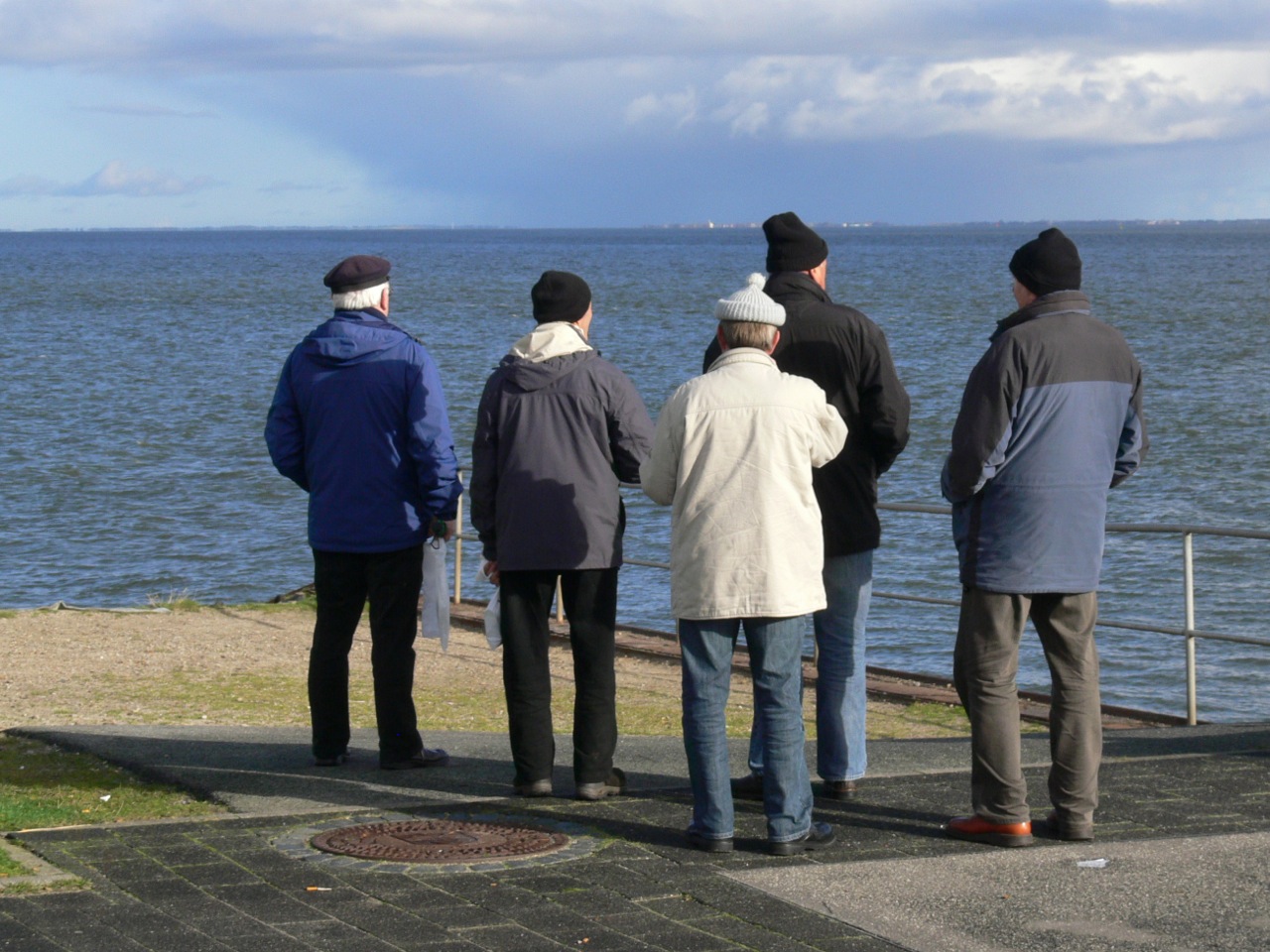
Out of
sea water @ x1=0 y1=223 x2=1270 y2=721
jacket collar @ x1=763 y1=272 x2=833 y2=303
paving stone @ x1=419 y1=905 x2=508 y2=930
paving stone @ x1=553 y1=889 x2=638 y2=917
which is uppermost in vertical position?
jacket collar @ x1=763 y1=272 x2=833 y2=303

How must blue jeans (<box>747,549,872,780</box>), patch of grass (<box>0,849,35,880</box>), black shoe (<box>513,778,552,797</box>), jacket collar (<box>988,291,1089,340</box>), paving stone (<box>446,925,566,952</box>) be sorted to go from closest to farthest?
paving stone (<box>446,925,566,952</box>) < patch of grass (<box>0,849,35,880</box>) < jacket collar (<box>988,291,1089,340</box>) < blue jeans (<box>747,549,872,780</box>) < black shoe (<box>513,778,552,797</box>)

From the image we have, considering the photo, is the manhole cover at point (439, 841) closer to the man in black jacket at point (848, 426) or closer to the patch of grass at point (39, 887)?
the patch of grass at point (39, 887)

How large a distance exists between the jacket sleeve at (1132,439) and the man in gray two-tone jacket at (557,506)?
1563 millimetres

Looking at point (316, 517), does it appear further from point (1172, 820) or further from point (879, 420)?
point (1172, 820)

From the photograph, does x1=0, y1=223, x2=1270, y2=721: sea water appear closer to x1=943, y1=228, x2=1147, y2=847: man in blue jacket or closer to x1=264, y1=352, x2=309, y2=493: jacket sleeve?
x1=264, y1=352, x2=309, y2=493: jacket sleeve

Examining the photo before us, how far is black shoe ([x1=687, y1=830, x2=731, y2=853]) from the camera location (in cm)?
542

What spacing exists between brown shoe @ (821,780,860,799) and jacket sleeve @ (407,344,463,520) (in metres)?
1.69

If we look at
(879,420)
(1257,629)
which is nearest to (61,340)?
(1257,629)

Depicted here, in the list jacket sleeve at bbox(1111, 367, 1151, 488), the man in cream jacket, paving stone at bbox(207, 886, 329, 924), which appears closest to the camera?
paving stone at bbox(207, 886, 329, 924)

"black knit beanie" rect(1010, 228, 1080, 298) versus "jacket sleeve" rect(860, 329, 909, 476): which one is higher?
"black knit beanie" rect(1010, 228, 1080, 298)

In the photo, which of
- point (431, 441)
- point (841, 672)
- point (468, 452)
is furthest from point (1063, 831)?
point (468, 452)

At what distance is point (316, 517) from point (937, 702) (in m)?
4.83

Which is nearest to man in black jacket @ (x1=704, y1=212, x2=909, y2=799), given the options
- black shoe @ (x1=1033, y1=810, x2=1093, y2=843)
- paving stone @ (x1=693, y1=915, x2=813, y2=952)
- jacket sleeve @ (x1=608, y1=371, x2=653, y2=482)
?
jacket sleeve @ (x1=608, y1=371, x2=653, y2=482)

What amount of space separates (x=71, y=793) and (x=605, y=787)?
1900 mm
